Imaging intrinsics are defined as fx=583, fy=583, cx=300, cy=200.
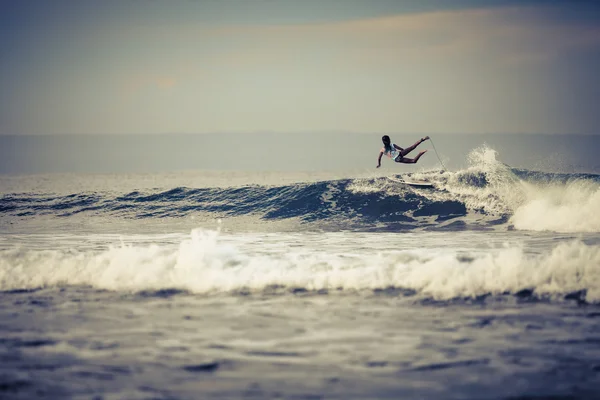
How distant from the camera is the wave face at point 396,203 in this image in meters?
18.4

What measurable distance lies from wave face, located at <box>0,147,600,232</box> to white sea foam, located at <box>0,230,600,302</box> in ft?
24.7

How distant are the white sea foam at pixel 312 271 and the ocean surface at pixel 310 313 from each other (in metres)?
0.03

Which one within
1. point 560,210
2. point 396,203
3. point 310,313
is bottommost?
point 310,313

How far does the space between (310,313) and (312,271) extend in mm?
2317

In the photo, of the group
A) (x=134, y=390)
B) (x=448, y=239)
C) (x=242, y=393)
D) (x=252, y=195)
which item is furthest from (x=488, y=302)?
(x=252, y=195)

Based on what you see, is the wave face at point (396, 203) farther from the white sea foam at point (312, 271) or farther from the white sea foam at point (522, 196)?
the white sea foam at point (312, 271)

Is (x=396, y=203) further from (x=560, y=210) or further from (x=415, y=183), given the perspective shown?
(x=560, y=210)

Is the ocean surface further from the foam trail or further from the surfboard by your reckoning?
the surfboard

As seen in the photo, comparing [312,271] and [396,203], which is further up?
[396,203]

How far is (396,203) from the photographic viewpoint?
21125mm

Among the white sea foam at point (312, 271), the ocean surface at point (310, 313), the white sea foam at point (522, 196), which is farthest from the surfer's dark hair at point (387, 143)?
the white sea foam at point (312, 271)

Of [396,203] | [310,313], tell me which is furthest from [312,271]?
[396,203]

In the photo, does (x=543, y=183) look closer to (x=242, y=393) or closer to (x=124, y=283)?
(x=124, y=283)

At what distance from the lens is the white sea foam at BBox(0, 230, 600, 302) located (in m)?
9.20
